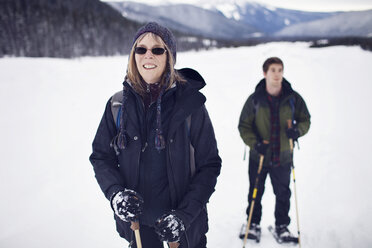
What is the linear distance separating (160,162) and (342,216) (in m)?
3.16

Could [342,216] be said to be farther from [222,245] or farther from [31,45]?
[31,45]

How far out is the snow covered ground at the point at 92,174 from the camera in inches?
124

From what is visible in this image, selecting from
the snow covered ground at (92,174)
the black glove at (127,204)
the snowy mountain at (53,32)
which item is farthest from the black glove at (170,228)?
the snowy mountain at (53,32)

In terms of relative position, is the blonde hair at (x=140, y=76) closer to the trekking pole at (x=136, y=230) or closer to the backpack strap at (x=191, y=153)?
the backpack strap at (x=191, y=153)

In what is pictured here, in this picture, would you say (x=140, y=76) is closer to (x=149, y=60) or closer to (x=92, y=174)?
(x=149, y=60)

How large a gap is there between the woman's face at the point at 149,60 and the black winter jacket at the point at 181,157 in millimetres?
181

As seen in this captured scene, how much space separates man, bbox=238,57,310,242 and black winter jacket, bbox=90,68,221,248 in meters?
1.33

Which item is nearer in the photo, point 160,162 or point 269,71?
point 160,162

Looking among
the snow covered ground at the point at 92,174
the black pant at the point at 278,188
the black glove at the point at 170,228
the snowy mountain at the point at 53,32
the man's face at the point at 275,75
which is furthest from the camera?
the snowy mountain at the point at 53,32

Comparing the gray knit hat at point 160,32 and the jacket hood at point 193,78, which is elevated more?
the gray knit hat at point 160,32

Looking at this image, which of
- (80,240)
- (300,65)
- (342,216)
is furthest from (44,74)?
(300,65)

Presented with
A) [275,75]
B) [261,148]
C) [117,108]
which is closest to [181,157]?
[117,108]

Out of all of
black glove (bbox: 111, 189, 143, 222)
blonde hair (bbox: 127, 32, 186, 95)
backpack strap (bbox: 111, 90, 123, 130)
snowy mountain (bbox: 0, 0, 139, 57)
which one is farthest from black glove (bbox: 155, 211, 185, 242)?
snowy mountain (bbox: 0, 0, 139, 57)

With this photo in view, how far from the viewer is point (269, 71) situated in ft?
9.16
